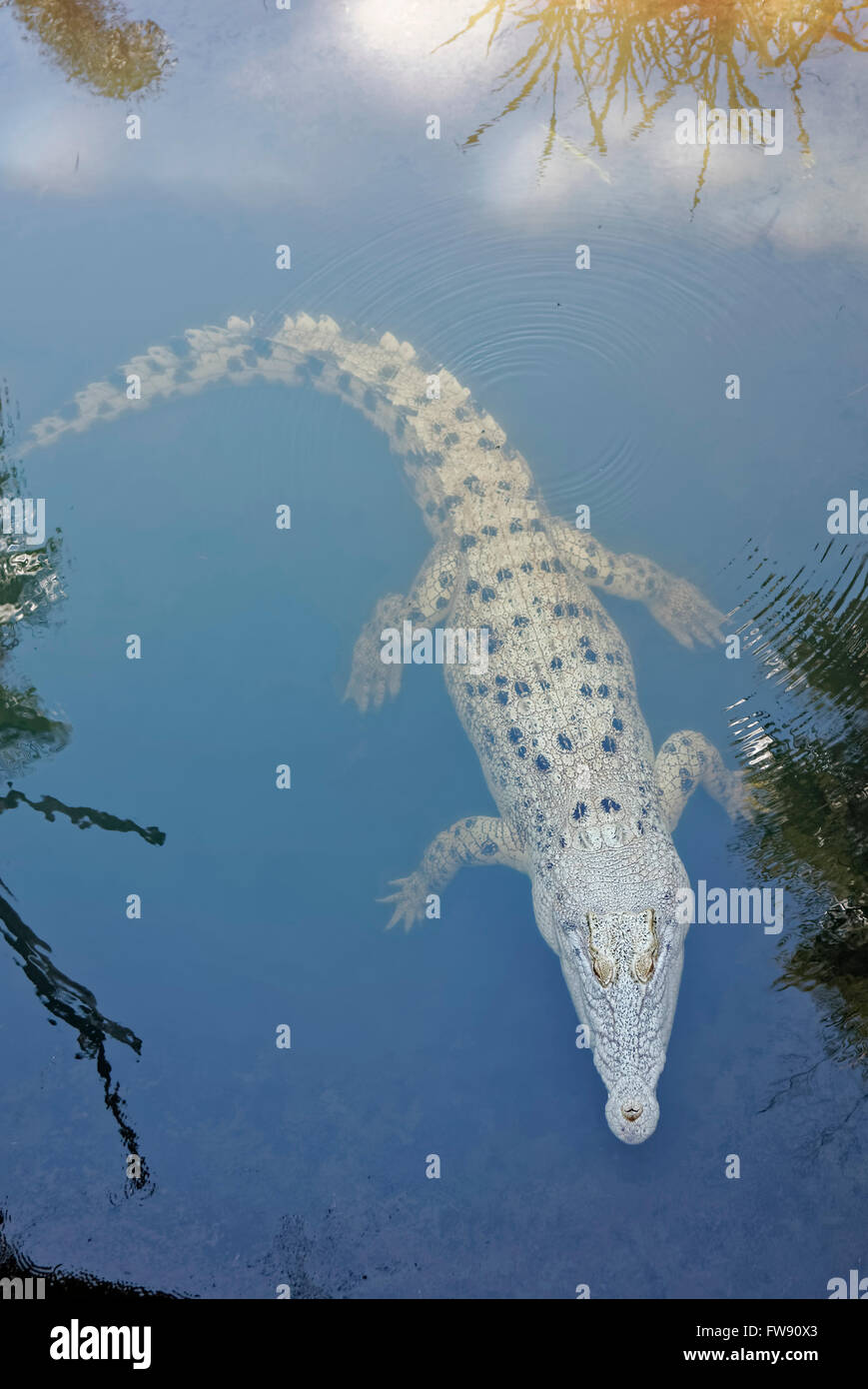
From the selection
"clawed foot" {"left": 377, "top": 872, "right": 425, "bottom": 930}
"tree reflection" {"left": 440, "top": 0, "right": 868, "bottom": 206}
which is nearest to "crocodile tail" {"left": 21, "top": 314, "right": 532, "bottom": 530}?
"tree reflection" {"left": 440, "top": 0, "right": 868, "bottom": 206}

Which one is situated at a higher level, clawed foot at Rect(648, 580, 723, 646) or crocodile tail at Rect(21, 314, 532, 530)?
crocodile tail at Rect(21, 314, 532, 530)

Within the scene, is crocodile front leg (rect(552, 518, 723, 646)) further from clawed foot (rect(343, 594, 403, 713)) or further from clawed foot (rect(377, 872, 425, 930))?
clawed foot (rect(377, 872, 425, 930))

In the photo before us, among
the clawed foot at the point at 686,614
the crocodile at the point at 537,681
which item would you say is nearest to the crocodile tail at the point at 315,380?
the crocodile at the point at 537,681

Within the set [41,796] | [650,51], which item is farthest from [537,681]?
[650,51]

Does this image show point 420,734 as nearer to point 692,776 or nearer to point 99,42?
point 692,776

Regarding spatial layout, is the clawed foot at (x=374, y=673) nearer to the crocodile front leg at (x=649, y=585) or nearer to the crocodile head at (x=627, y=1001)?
the crocodile front leg at (x=649, y=585)

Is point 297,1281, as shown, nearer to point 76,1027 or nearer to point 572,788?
point 76,1027
